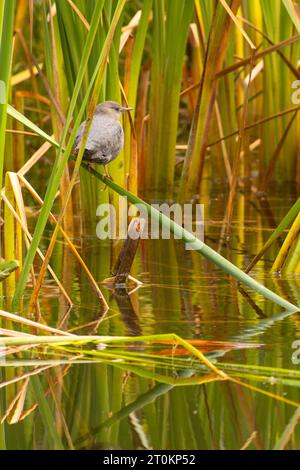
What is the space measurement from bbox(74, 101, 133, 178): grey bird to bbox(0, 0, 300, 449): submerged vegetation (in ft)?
0.42

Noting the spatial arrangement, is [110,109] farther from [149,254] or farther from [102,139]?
[149,254]

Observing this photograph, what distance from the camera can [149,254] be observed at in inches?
185

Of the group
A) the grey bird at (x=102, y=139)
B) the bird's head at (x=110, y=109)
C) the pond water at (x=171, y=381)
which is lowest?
the pond water at (x=171, y=381)

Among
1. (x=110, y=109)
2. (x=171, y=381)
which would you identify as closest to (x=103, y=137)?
(x=110, y=109)

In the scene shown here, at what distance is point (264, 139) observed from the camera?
6176 millimetres

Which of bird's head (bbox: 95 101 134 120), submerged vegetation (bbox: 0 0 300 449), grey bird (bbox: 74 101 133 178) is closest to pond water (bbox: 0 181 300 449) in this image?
submerged vegetation (bbox: 0 0 300 449)

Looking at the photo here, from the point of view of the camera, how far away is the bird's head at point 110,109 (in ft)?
13.5

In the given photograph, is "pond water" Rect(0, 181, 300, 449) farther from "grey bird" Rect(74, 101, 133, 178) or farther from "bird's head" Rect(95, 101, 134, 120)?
"bird's head" Rect(95, 101, 134, 120)

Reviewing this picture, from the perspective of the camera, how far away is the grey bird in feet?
12.3

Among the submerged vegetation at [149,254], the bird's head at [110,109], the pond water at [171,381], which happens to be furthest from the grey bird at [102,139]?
the pond water at [171,381]

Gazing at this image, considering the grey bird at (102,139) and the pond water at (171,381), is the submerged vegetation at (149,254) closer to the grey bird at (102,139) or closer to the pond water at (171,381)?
the pond water at (171,381)

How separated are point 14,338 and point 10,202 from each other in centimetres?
99
